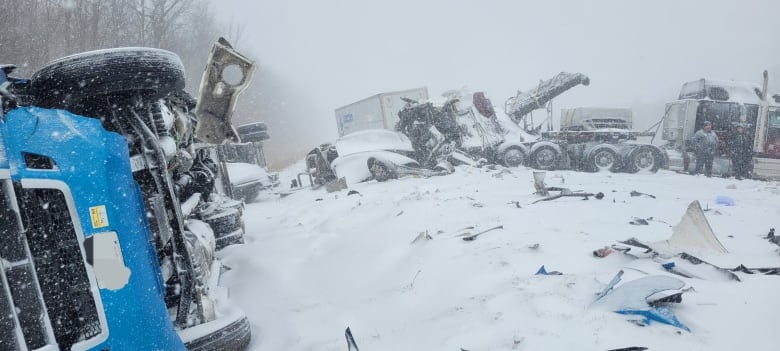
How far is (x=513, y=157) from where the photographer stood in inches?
Answer: 487

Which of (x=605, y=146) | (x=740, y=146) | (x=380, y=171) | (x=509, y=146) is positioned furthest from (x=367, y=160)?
(x=740, y=146)

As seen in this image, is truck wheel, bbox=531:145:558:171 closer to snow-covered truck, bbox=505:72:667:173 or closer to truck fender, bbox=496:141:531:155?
snow-covered truck, bbox=505:72:667:173

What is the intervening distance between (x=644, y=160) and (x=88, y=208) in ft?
44.4

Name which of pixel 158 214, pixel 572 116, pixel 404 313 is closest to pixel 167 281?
pixel 158 214

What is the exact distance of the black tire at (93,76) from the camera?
1608 millimetres

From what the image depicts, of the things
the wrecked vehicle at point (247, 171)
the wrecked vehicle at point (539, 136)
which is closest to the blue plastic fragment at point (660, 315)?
the wrecked vehicle at point (247, 171)

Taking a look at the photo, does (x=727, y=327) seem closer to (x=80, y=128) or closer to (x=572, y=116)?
(x=80, y=128)

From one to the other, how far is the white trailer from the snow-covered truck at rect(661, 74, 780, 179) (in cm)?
919

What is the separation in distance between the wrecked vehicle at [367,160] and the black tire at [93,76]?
271 inches

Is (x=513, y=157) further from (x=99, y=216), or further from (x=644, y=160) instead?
(x=99, y=216)

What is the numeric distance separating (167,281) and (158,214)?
42cm

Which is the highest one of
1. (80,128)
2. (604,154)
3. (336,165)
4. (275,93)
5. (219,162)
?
(275,93)

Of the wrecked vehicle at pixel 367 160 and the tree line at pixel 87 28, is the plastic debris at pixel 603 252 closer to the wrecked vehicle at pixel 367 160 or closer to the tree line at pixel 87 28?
the wrecked vehicle at pixel 367 160

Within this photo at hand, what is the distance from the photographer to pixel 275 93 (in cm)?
3981
